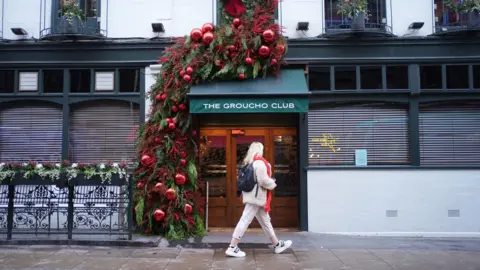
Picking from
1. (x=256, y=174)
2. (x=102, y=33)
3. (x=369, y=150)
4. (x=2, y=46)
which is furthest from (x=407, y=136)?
(x=2, y=46)

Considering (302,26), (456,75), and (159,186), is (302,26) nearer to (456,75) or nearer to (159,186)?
(456,75)

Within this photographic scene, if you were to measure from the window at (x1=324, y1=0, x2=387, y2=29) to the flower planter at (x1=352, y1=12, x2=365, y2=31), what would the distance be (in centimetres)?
48

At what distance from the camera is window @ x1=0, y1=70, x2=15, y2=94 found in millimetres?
10930

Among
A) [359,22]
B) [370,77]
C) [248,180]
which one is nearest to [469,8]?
[359,22]

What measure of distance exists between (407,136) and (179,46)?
18.4 feet

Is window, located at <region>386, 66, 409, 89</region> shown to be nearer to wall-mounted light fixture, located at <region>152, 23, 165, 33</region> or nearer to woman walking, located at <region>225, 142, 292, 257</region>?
woman walking, located at <region>225, 142, 292, 257</region>

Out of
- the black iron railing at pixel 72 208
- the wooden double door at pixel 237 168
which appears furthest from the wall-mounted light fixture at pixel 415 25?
the black iron railing at pixel 72 208

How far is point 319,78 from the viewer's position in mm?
10633

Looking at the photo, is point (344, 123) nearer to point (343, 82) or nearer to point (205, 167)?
point (343, 82)

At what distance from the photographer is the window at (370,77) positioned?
10602mm

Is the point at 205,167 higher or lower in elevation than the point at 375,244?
higher

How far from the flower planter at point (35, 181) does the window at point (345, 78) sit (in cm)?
629

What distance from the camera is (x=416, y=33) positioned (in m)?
10.6

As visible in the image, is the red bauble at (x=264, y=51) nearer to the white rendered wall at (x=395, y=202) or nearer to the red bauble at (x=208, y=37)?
the red bauble at (x=208, y=37)
